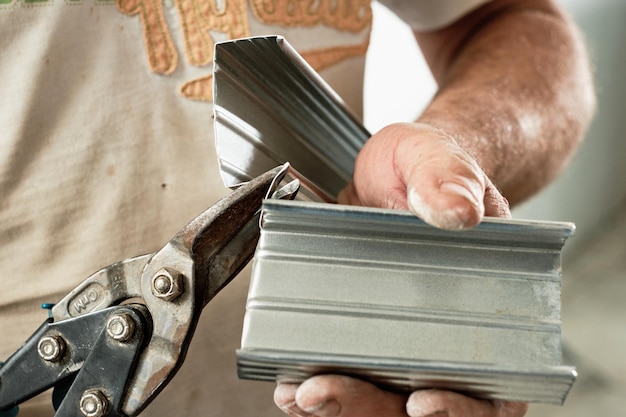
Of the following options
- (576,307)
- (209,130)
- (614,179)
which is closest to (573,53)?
(209,130)

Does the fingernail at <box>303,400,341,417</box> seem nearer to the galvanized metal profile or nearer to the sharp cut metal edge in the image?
the galvanized metal profile

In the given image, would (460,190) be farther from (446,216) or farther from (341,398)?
(341,398)

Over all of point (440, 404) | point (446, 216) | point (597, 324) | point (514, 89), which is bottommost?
point (597, 324)

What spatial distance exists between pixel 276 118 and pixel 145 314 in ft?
0.91

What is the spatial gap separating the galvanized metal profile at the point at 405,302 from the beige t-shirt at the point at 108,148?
32 centimetres

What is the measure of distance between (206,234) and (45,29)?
34cm

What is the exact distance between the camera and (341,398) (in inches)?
→ 21.1

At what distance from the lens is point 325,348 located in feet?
1.72

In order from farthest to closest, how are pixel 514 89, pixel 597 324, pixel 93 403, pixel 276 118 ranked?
pixel 597 324 → pixel 514 89 → pixel 276 118 → pixel 93 403

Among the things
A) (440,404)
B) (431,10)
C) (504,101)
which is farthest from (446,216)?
(431,10)

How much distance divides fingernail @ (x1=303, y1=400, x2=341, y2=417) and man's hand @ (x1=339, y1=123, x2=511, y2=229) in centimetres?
16

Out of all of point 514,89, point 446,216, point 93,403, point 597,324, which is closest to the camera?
point 446,216

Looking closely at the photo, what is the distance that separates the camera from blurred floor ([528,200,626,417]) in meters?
2.36

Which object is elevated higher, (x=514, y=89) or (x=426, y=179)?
(x=426, y=179)
